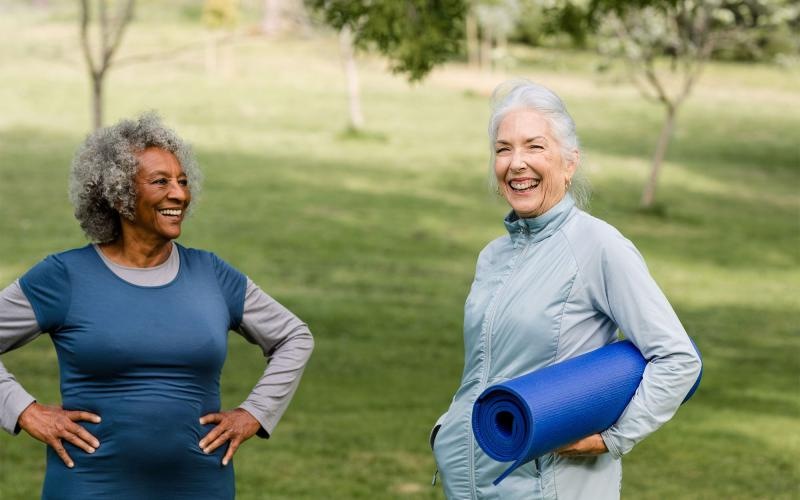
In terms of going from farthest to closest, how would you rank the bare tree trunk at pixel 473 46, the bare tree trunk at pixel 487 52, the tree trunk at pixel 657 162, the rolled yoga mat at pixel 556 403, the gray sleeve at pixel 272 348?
1. the bare tree trunk at pixel 473 46
2. the bare tree trunk at pixel 487 52
3. the tree trunk at pixel 657 162
4. the gray sleeve at pixel 272 348
5. the rolled yoga mat at pixel 556 403

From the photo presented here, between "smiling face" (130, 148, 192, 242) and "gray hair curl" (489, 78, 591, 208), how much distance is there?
3.12 feet

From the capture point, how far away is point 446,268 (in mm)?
18469

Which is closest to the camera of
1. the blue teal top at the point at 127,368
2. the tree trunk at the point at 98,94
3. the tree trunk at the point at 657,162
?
the blue teal top at the point at 127,368

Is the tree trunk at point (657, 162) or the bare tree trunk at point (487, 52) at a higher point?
the tree trunk at point (657, 162)

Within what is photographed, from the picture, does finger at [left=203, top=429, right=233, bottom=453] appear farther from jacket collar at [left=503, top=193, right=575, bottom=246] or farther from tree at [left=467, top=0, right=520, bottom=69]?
tree at [left=467, top=0, right=520, bottom=69]

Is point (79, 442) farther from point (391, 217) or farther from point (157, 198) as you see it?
point (391, 217)

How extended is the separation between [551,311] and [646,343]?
26 cm

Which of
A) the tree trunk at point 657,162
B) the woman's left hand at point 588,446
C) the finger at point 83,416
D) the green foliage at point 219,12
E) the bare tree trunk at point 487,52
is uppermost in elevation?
the woman's left hand at point 588,446

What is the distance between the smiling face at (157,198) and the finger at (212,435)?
59 centimetres

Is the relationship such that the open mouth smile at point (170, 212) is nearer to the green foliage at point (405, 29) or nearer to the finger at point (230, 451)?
the finger at point (230, 451)

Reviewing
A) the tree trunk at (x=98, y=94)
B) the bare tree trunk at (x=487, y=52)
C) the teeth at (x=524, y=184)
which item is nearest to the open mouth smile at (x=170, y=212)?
the teeth at (x=524, y=184)

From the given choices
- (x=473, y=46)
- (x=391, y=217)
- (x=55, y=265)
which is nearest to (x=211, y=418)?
(x=55, y=265)

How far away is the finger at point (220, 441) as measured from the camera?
3.95 metres

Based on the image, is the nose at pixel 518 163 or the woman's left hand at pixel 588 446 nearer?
the woman's left hand at pixel 588 446
